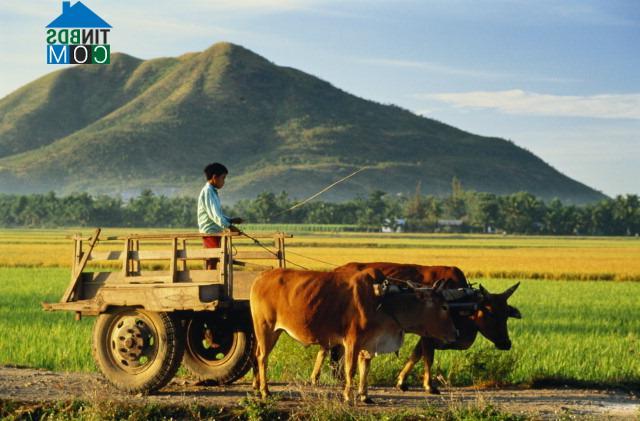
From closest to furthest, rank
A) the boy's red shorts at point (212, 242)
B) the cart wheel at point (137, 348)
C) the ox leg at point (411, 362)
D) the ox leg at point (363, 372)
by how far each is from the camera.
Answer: the ox leg at point (363, 372) → the cart wheel at point (137, 348) → the boy's red shorts at point (212, 242) → the ox leg at point (411, 362)

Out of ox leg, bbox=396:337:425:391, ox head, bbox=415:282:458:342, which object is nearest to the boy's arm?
ox head, bbox=415:282:458:342

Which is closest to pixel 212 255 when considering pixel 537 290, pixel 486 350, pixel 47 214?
pixel 486 350

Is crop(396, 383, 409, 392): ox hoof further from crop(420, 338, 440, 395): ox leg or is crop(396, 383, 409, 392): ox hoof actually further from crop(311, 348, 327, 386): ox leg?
crop(311, 348, 327, 386): ox leg

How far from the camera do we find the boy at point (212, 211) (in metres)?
13.4

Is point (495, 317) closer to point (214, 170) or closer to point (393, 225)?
point (214, 170)

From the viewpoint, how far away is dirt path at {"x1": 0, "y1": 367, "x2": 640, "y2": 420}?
41.2 feet

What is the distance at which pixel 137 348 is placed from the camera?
44.6 ft

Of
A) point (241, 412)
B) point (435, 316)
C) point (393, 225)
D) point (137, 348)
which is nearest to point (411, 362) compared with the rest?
point (435, 316)

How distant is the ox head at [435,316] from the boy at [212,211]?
2592 millimetres

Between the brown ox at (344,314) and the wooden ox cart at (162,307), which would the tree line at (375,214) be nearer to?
the wooden ox cart at (162,307)

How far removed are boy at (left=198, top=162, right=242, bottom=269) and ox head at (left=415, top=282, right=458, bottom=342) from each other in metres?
2.59

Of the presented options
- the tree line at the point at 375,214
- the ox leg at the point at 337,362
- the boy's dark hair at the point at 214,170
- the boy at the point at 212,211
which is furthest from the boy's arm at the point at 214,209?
the tree line at the point at 375,214

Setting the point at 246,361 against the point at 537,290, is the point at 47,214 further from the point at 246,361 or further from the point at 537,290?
the point at 246,361

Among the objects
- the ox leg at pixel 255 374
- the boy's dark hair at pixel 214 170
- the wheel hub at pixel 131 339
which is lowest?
the ox leg at pixel 255 374
